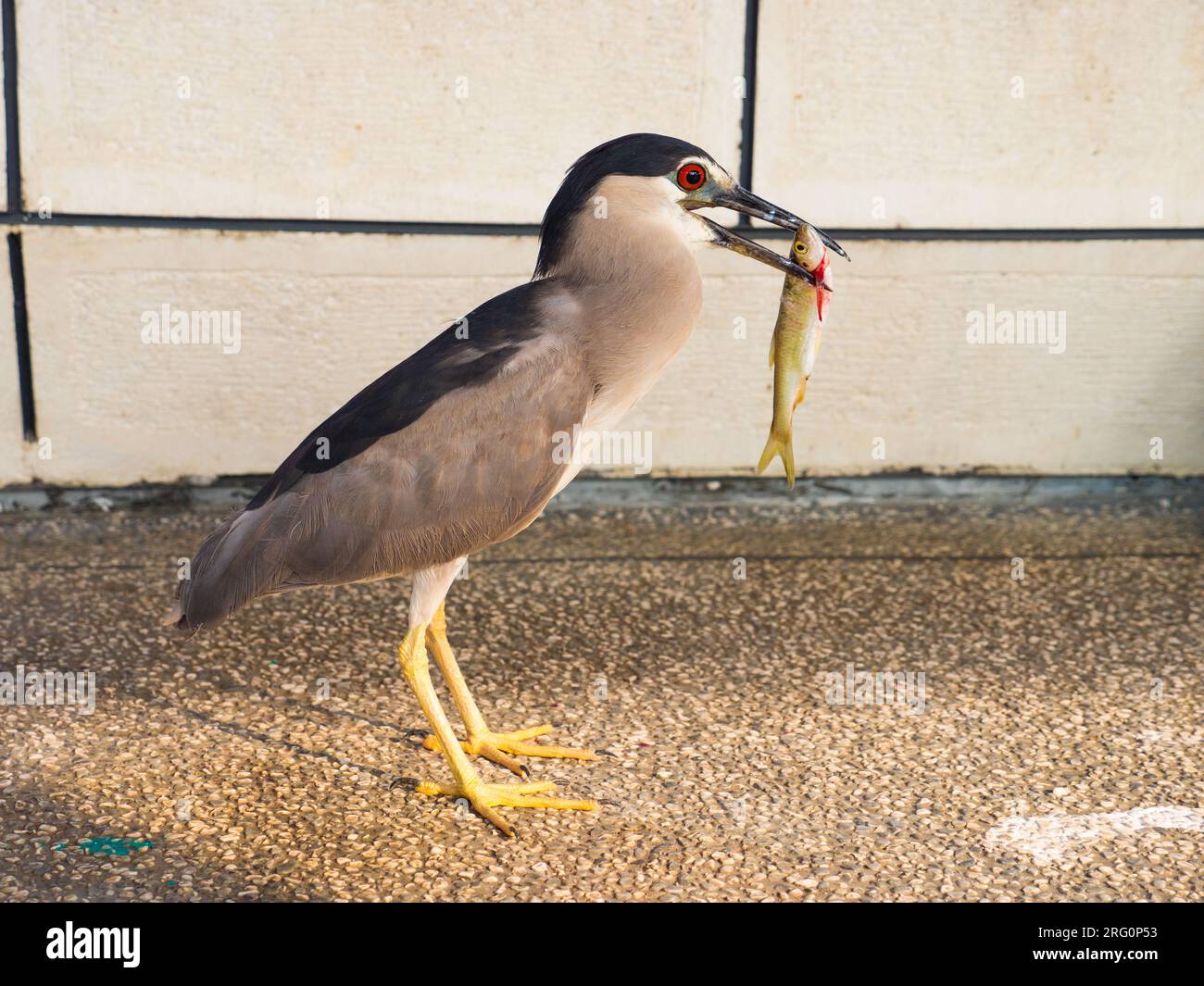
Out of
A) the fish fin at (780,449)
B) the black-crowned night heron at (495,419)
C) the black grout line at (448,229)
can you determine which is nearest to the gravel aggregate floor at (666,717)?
the black-crowned night heron at (495,419)

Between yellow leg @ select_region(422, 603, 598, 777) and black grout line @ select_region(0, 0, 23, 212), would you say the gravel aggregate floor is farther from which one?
black grout line @ select_region(0, 0, 23, 212)

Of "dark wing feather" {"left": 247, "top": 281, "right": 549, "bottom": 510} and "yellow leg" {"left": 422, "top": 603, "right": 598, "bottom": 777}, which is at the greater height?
"dark wing feather" {"left": 247, "top": 281, "right": 549, "bottom": 510}

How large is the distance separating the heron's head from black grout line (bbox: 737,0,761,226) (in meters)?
2.06

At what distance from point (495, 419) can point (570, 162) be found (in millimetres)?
2386

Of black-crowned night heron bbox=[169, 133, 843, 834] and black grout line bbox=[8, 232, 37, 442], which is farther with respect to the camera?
black grout line bbox=[8, 232, 37, 442]

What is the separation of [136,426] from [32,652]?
1.54 m

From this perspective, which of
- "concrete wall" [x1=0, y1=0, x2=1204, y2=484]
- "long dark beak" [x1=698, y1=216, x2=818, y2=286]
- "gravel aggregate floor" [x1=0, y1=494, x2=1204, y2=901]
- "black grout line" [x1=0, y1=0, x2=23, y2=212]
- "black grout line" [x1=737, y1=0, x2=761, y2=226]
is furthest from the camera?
"black grout line" [x1=737, y1=0, x2=761, y2=226]

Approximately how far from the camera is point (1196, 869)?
10.5 feet

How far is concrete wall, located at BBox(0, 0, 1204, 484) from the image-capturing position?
5363 mm

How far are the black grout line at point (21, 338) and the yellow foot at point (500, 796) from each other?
116 inches

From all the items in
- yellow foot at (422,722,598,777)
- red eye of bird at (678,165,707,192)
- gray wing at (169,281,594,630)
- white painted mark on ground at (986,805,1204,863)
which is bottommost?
yellow foot at (422,722,598,777)

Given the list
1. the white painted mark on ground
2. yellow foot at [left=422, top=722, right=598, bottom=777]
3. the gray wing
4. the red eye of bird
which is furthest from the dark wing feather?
the white painted mark on ground

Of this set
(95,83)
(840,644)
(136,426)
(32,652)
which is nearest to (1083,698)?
(840,644)
